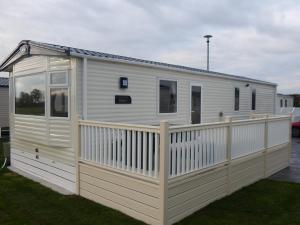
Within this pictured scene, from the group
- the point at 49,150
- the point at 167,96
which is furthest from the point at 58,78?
the point at 167,96

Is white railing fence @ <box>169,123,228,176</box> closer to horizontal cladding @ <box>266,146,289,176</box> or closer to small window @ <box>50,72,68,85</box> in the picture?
horizontal cladding @ <box>266,146,289,176</box>

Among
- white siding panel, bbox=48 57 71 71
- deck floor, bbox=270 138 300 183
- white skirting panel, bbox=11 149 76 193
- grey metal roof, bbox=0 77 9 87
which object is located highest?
grey metal roof, bbox=0 77 9 87

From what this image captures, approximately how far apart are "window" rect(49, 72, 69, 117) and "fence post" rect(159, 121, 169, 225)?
244 cm

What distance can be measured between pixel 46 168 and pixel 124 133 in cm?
281

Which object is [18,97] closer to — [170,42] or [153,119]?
[153,119]

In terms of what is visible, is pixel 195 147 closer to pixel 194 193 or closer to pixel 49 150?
pixel 194 193

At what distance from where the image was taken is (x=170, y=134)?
3738 millimetres

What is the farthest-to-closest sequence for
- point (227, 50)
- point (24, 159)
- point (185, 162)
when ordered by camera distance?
point (227, 50), point (24, 159), point (185, 162)

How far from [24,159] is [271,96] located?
10.8 m

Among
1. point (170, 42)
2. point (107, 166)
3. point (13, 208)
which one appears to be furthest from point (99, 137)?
point (170, 42)

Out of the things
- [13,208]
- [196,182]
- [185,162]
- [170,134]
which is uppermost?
[170,134]

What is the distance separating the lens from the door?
Answer: 8453mm

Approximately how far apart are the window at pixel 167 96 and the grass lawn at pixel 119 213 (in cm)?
286

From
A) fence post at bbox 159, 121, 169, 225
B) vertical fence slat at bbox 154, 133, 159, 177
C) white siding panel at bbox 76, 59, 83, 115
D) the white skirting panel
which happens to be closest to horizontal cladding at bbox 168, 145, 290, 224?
fence post at bbox 159, 121, 169, 225
